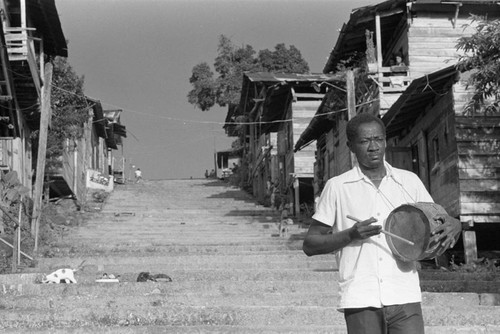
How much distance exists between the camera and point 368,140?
3.94 metres

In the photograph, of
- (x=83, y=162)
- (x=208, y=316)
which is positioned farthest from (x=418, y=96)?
(x=83, y=162)

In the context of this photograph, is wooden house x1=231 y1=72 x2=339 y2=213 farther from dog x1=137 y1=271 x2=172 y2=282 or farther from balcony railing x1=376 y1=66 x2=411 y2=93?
dog x1=137 y1=271 x2=172 y2=282

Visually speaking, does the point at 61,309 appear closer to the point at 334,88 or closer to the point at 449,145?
the point at 449,145

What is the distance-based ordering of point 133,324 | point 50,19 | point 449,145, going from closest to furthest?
point 133,324 → point 449,145 → point 50,19

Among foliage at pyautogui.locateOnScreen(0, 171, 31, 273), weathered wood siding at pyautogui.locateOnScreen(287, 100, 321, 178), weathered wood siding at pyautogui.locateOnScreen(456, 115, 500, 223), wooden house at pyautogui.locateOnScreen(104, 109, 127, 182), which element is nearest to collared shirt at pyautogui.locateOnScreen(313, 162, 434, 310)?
weathered wood siding at pyautogui.locateOnScreen(456, 115, 500, 223)

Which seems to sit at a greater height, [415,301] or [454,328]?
[415,301]

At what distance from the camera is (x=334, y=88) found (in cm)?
2328

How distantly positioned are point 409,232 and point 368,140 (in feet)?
1.60

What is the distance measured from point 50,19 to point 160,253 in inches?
363

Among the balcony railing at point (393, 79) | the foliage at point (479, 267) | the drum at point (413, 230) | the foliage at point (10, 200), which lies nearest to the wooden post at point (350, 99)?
the balcony railing at point (393, 79)

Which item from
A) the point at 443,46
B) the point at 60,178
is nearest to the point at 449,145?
the point at 443,46

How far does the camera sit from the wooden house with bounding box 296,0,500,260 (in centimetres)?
1538

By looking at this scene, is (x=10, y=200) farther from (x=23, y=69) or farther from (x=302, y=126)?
(x=302, y=126)

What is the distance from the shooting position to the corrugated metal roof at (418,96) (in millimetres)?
15016
